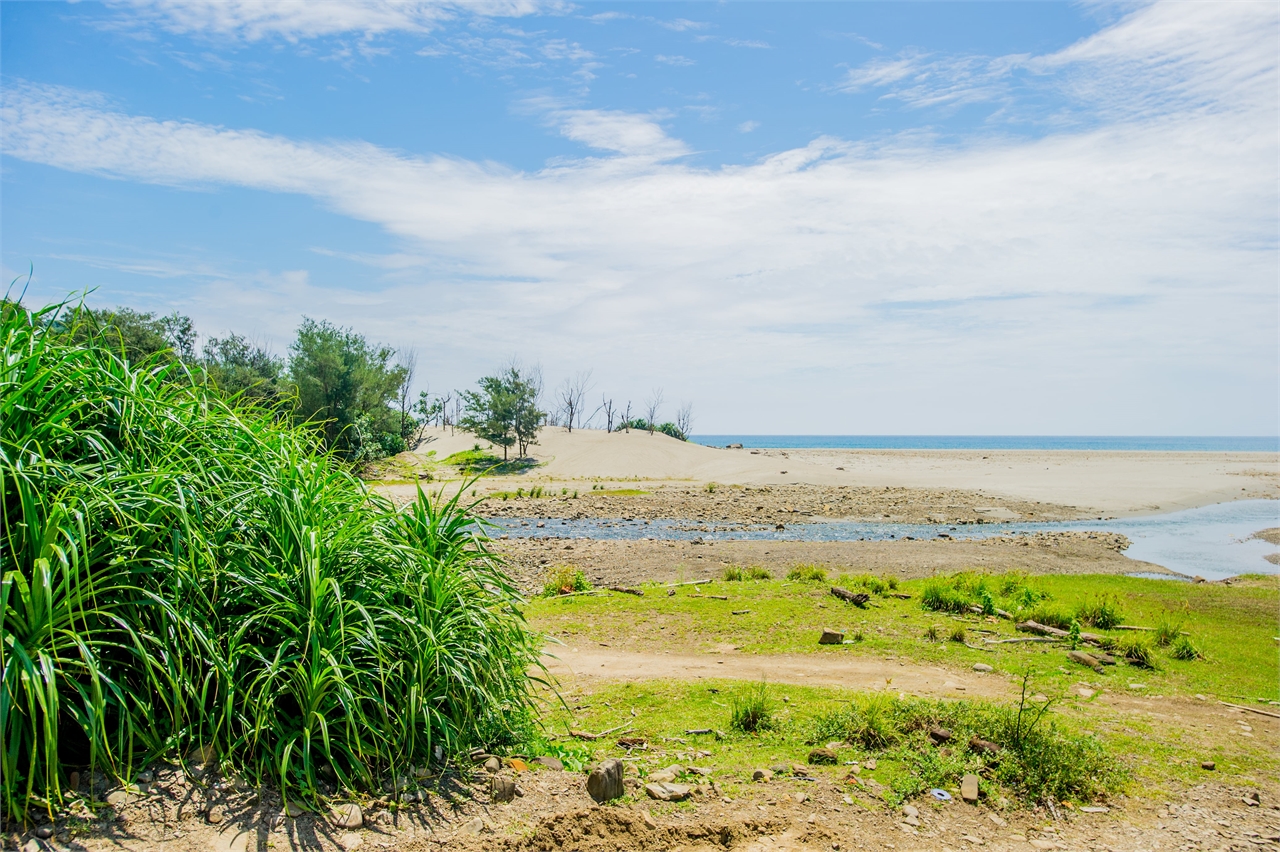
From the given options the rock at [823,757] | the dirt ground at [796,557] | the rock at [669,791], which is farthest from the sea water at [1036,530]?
the rock at [669,791]

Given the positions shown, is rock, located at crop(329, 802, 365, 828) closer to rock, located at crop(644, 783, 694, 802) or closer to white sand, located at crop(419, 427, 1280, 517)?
rock, located at crop(644, 783, 694, 802)

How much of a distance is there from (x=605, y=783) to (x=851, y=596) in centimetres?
847

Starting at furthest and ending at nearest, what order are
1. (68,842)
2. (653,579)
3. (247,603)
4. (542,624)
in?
(653,579) < (542,624) < (247,603) < (68,842)

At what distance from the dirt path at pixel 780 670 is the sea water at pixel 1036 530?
16.2m

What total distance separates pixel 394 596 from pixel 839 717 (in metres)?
3.77

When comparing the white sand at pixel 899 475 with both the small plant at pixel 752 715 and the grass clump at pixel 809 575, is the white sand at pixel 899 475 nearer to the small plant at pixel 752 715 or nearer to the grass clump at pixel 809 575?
the grass clump at pixel 809 575

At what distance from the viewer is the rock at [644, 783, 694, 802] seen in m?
4.84

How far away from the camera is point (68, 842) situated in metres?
3.37

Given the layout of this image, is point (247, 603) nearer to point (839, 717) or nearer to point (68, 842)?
point (68, 842)

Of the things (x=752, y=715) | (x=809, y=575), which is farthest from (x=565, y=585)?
(x=752, y=715)

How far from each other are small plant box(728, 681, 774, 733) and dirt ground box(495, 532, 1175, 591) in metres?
9.08

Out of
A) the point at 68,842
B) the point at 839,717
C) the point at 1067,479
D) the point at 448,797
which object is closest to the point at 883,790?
the point at 839,717

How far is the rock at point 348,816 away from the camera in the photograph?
394 cm

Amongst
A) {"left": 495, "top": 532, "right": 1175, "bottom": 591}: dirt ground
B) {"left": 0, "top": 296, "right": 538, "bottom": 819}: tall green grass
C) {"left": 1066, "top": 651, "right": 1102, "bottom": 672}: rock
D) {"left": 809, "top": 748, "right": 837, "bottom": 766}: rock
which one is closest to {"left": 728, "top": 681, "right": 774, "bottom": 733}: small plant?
{"left": 809, "top": 748, "right": 837, "bottom": 766}: rock
